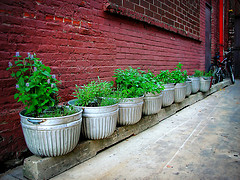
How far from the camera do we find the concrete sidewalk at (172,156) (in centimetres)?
185

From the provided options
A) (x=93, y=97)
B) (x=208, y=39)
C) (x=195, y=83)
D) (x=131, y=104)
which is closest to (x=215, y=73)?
(x=208, y=39)

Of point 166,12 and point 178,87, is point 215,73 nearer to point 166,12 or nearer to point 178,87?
point 166,12

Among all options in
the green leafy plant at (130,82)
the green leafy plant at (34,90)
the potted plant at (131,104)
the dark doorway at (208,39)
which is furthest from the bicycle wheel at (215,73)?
the green leafy plant at (34,90)

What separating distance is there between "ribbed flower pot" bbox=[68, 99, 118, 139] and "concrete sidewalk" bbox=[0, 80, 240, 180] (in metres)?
0.28

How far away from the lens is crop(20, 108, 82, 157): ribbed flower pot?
5.51 feet

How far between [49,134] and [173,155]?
53.4 inches

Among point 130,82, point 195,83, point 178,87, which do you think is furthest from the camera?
point 195,83

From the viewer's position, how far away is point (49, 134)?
1.69m

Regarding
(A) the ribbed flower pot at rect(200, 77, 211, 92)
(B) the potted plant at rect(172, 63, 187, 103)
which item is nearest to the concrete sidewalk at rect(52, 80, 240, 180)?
(B) the potted plant at rect(172, 63, 187, 103)

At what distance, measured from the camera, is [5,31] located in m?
1.96

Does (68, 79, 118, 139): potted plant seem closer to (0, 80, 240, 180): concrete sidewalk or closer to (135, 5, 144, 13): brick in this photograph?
(0, 80, 240, 180): concrete sidewalk

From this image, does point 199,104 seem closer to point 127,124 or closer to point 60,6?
point 127,124

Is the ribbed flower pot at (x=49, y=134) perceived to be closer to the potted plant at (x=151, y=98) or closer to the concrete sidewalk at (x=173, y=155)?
the concrete sidewalk at (x=173, y=155)

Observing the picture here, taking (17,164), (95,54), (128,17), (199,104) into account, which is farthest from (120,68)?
(199,104)
